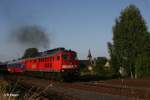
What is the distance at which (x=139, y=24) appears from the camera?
54.3m

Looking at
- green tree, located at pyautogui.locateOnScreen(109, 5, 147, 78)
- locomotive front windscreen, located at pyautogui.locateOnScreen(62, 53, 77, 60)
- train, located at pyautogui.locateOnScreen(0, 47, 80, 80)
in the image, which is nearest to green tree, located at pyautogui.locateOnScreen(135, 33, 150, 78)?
green tree, located at pyautogui.locateOnScreen(109, 5, 147, 78)

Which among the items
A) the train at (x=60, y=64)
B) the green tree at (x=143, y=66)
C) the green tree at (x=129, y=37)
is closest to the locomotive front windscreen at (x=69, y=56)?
the train at (x=60, y=64)

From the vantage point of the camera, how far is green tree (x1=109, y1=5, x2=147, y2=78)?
5131 centimetres

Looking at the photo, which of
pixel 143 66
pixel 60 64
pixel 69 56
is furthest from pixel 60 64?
pixel 143 66

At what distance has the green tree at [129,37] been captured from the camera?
2020 inches

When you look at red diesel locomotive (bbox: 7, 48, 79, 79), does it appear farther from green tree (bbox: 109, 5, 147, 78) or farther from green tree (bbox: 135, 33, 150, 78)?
green tree (bbox: 109, 5, 147, 78)

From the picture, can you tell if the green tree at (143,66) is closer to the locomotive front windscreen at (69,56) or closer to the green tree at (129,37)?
the green tree at (129,37)

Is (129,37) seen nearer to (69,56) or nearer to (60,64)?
(69,56)

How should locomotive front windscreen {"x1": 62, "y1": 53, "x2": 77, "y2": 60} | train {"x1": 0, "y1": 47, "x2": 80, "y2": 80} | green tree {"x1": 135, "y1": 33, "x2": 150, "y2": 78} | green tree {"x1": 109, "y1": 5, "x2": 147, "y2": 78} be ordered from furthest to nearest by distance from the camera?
green tree {"x1": 109, "y1": 5, "x2": 147, "y2": 78}
green tree {"x1": 135, "y1": 33, "x2": 150, "y2": 78}
locomotive front windscreen {"x1": 62, "y1": 53, "x2": 77, "y2": 60}
train {"x1": 0, "y1": 47, "x2": 80, "y2": 80}

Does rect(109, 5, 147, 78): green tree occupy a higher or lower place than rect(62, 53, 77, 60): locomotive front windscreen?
higher

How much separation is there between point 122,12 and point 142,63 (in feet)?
55.1

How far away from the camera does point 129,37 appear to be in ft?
175

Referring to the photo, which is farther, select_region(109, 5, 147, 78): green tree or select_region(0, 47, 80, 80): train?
select_region(109, 5, 147, 78): green tree

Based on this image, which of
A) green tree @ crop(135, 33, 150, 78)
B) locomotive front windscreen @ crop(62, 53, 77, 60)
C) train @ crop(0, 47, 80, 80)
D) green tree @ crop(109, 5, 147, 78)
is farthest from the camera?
green tree @ crop(109, 5, 147, 78)
